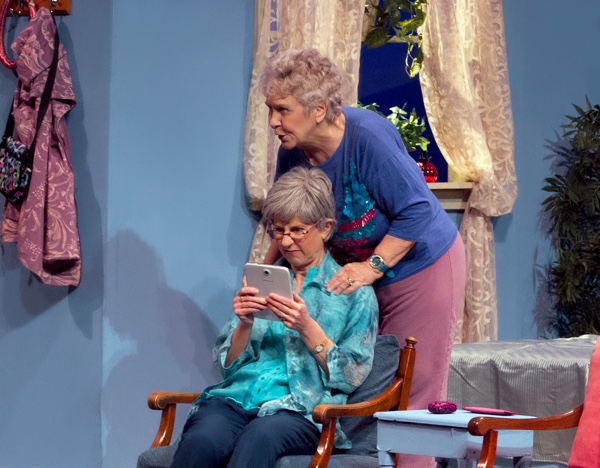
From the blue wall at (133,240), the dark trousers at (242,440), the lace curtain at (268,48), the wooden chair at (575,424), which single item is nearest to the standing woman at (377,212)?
the dark trousers at (242,440)

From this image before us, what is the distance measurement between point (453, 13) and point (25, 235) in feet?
7.01

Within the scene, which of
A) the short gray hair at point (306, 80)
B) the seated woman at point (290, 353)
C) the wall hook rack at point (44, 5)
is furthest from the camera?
the wall hook rack at point (44, 5)

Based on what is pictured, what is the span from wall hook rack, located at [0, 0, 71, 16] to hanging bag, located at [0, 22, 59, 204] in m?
0.14

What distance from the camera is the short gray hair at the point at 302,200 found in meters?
2.65

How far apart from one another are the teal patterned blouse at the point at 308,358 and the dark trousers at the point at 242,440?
64 millimetres

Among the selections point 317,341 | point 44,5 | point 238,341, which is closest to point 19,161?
point 44,5

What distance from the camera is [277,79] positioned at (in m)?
2.74

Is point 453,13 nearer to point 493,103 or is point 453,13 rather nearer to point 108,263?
point 493,103

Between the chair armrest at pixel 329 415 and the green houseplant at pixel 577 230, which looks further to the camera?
the green houseplant at pixel 577 230

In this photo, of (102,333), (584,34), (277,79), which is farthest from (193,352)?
(584,34)

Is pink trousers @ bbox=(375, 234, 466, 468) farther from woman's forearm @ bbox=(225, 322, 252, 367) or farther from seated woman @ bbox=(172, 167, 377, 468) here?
woman's forearm @ bbox=(225, 322, 252, 367)

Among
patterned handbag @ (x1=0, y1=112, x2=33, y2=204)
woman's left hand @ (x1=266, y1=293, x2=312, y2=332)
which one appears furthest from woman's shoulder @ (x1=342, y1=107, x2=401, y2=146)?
patterned handbag @ (x1=0, y1=112, x2=33, y2=204)

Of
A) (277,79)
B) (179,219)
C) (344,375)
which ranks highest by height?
(277,79)

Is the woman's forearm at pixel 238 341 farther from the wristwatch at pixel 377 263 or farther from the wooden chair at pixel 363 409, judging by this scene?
the wristwatch at pixel 377 263
